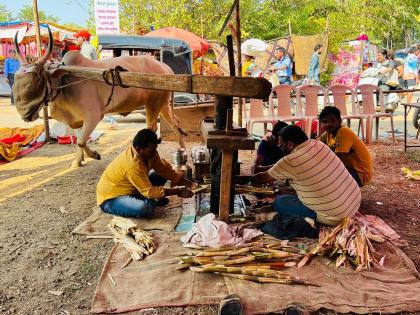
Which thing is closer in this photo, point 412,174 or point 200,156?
point 200,156

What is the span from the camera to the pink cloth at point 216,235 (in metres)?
3.57

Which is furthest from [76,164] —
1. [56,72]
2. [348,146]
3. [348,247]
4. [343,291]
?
[343,291]

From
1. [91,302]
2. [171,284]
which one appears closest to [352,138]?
[171,284]

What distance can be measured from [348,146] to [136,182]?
243cm

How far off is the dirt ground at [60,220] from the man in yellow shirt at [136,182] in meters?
0.50

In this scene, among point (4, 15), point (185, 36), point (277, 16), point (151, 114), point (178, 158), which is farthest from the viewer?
point (4, 15)

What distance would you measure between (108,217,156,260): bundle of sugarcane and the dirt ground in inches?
6.0

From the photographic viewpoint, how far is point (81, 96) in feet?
19.4

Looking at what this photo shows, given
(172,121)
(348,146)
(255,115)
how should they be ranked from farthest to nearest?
(255,115) < (172,121) < (348,146)

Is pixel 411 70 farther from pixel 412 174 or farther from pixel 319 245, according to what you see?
pixel 319 245

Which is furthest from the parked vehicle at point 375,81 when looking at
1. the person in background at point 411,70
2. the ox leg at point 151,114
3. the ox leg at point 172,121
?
the ox leg at point 151,114

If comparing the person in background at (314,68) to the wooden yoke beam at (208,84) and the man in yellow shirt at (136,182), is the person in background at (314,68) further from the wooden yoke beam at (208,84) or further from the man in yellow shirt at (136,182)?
the wooden yoke beam at (208,84)

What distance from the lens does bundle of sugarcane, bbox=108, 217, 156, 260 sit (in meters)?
3.51

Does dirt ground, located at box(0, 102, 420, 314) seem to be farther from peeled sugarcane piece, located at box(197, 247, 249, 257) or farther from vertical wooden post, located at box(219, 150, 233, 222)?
vertical wooden post, located at box(219, 150, 233, 222)
